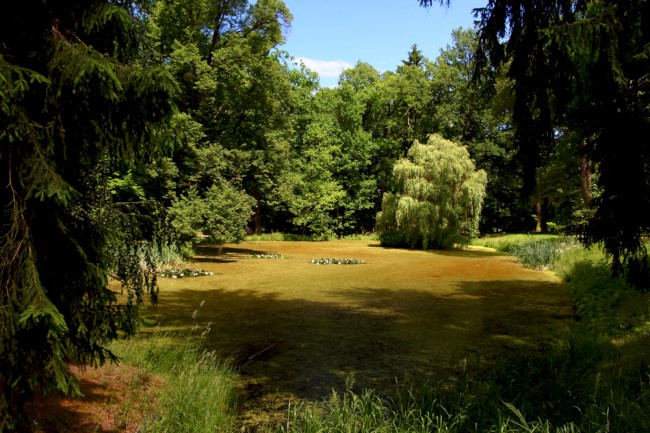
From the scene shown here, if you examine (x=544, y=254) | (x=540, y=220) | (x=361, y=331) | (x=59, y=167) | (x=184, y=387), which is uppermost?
(x=59, y=167)

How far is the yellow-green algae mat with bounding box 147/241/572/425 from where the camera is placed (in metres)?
4.98

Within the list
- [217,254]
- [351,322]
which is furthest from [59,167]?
[217,254]

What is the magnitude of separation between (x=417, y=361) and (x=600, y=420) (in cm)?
238

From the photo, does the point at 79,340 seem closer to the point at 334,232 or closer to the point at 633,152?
the point at 633,152

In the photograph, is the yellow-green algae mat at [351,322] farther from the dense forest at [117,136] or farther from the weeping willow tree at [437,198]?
the weeping willow tree at [437,198]

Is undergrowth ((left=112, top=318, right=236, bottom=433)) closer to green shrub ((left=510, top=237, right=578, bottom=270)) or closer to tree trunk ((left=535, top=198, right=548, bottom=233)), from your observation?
green shrub ((left=510, top=237, right=578, bottom=270))

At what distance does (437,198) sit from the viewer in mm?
24062

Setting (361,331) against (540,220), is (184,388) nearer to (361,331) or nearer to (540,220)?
(361,331)

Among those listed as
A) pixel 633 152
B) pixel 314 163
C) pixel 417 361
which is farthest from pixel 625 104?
pixel 314 163

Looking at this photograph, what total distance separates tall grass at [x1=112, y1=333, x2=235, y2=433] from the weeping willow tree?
63.2 ft

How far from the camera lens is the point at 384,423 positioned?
3.41 metres

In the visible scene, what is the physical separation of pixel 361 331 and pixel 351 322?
1.92 ft

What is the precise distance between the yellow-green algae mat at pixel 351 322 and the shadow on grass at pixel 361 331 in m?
0.02

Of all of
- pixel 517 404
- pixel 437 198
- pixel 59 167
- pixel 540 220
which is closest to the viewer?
pixel 59 167
